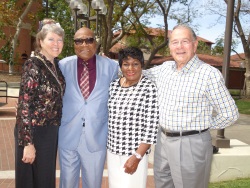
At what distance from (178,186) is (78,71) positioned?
59.4 inches

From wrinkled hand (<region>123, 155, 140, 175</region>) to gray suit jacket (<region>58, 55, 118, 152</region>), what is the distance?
1.39 feet

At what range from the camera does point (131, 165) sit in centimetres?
286

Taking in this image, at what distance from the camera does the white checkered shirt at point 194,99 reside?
9.09 ft

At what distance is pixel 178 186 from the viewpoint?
3.01m

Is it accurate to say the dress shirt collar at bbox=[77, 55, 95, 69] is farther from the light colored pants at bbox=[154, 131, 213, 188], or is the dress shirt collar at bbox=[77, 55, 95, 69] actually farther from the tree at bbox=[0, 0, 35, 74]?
the tree at bbox=[0, 0, 35, 74]

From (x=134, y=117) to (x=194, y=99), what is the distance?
0.56 metres

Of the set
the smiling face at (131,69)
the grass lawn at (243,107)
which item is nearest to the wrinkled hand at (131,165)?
the smiling face at (131,69)

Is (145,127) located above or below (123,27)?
below

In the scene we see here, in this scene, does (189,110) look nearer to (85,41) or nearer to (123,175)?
(123,175)

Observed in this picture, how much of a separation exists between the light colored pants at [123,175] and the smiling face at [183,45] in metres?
0.99

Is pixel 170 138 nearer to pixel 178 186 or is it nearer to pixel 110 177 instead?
pixel 178 186

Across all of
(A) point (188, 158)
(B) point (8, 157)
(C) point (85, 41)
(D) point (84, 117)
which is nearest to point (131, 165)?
(A) point (188, 158)

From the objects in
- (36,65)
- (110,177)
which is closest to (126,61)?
(36,65)

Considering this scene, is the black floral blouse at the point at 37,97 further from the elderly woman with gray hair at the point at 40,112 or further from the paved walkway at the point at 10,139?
the paved walkway at the point at 10,139
